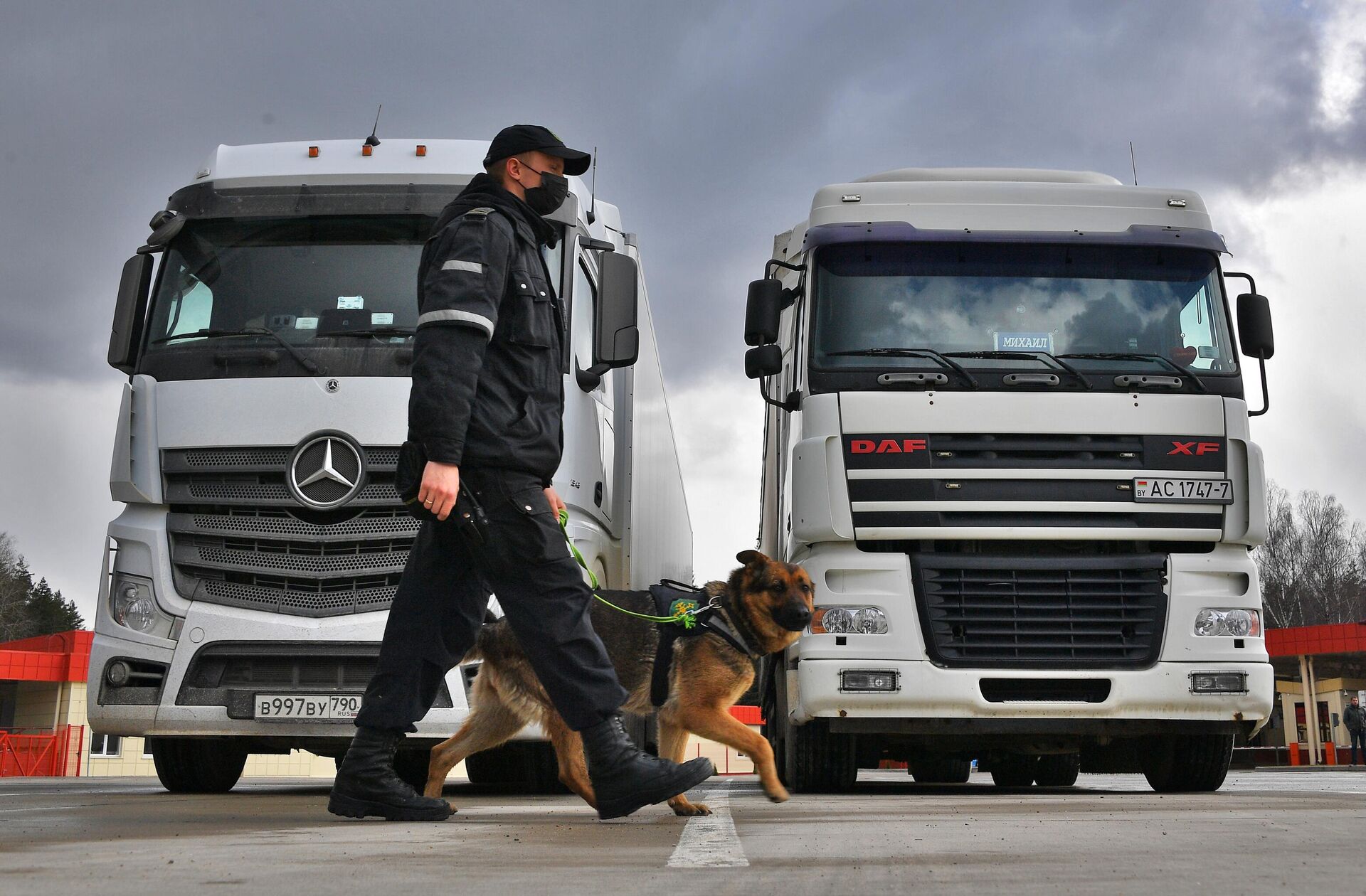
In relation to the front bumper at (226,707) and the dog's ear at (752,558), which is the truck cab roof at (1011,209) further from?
the front bumper at (226,707)

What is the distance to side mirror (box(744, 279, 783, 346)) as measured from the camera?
29.5 ft

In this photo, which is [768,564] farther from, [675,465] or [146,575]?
[675,465]

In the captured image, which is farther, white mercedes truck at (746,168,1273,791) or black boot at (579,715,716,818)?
white mercedes truck at (746,168,1273,791)

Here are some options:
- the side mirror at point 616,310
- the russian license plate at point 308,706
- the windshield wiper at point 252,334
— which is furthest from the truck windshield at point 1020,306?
the russian license plate at point 308,706

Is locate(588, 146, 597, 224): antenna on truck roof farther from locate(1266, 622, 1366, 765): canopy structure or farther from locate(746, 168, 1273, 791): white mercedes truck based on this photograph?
locate(1266, 622, 1366, 765): canopy structure

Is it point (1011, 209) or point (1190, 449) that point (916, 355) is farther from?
point (1190, 449)

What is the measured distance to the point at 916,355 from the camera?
859cm

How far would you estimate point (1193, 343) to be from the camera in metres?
8.77

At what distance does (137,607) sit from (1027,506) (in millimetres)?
4922

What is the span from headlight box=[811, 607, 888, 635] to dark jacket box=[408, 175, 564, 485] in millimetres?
3372

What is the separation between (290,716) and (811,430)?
329 cm

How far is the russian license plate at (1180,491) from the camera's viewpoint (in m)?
8.38

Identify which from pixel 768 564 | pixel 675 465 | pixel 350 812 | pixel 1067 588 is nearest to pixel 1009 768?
pixel 675 465

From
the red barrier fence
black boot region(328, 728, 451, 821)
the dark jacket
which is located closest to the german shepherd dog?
black boot region(328, 728, 451, 821)
